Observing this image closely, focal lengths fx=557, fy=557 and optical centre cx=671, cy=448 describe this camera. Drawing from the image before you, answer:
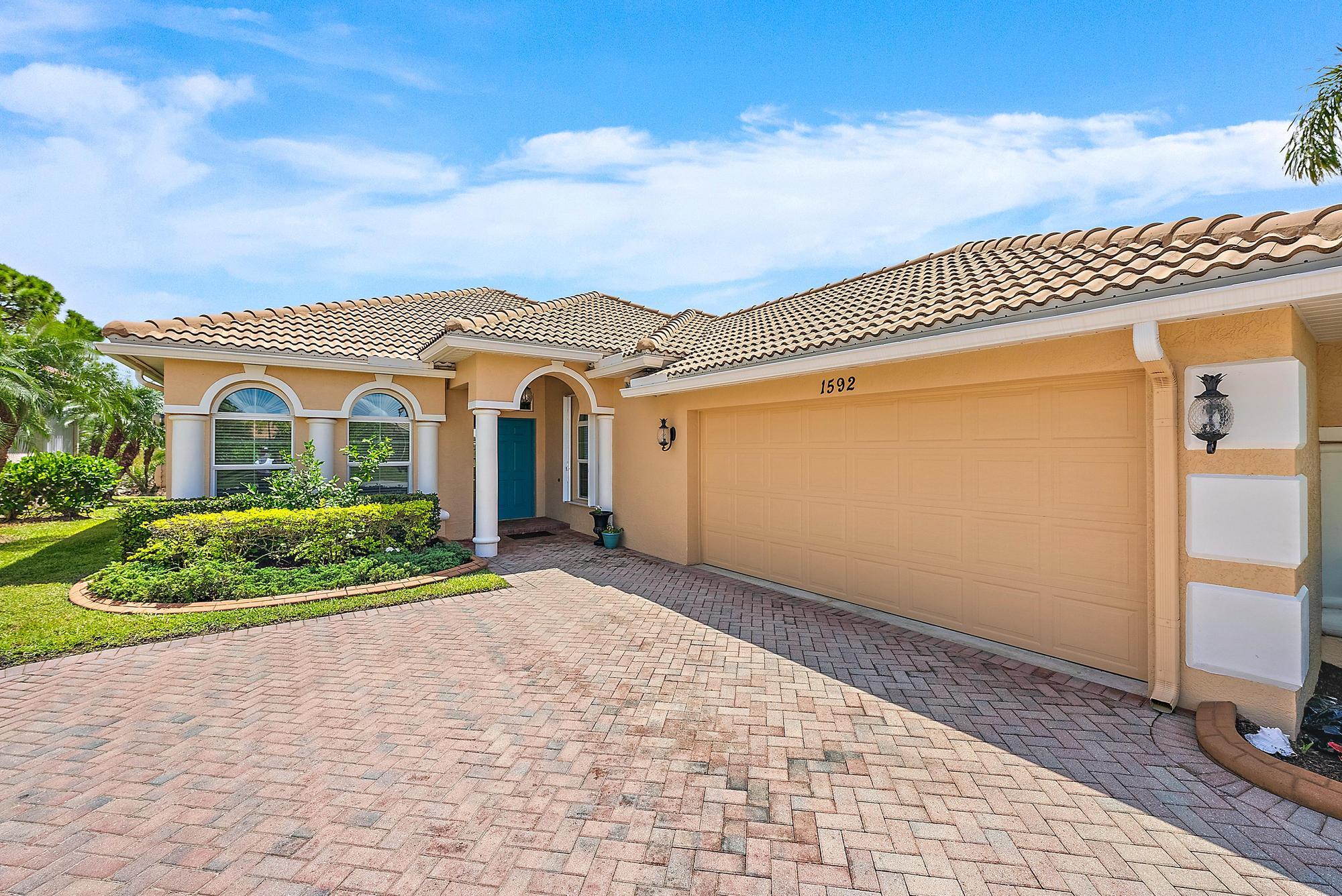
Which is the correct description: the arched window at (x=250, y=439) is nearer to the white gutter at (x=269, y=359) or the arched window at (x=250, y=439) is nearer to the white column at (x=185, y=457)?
the white column at (x=185, y=457)

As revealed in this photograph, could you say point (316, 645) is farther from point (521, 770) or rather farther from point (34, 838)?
point (521, 770)

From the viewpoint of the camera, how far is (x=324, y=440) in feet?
35.7

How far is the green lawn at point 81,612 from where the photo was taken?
596cm

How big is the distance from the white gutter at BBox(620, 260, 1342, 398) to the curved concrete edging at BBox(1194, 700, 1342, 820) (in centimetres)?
301

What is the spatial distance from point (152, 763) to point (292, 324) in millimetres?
9797

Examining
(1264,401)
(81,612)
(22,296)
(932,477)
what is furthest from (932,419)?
(22,296)

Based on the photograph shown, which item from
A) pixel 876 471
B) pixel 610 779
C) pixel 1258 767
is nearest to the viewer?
pixel 1258 767

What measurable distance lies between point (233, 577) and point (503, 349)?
5.27 meters

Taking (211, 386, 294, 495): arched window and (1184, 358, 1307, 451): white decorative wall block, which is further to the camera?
(211, 386, 294, 495): arched window

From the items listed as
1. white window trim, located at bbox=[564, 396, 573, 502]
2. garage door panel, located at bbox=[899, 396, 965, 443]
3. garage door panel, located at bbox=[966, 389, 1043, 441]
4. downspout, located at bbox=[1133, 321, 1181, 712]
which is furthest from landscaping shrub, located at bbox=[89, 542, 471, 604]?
downspout, located at bbox=[1133, 321, 1181, 712]

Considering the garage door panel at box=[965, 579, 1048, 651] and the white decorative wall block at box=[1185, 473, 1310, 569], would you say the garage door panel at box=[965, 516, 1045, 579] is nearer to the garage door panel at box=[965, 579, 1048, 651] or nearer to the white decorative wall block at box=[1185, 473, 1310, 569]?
the garage door panel at box=[965, 579, 1048, 651]

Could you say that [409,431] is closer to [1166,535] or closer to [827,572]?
[827,572]

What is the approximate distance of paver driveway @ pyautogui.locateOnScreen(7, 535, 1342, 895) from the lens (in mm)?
2879

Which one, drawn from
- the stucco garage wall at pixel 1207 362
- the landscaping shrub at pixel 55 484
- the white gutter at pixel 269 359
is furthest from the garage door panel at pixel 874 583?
the landscaping shrub at pixel 55 484
